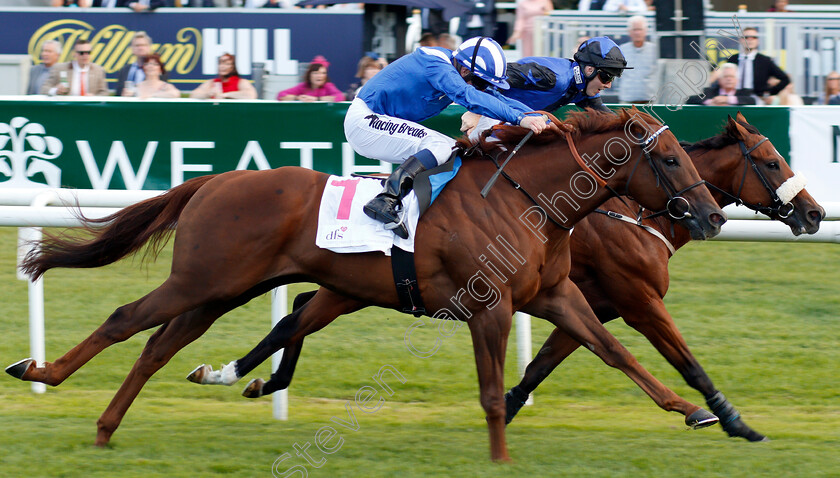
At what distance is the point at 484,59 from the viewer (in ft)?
15.2

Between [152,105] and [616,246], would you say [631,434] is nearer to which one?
[616,246]

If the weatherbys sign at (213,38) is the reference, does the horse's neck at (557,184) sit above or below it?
below

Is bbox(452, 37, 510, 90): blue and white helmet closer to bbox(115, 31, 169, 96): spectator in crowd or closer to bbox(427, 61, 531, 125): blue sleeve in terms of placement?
bbox(427, 61, 531, 125): blue sleeve

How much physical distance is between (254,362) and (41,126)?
10.6 ft

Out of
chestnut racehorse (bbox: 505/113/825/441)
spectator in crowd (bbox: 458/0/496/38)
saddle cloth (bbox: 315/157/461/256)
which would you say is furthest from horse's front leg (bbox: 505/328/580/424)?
spectator in crowd (bbox: 458/0/496/38)

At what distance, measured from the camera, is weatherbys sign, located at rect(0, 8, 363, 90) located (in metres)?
11.0

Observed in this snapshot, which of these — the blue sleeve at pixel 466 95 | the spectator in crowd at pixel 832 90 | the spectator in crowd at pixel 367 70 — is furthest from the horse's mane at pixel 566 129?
the spectator in crowd at pixel 832 90

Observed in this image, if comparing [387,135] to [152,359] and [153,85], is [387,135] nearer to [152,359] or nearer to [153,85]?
[152,359]

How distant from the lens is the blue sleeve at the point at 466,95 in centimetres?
448

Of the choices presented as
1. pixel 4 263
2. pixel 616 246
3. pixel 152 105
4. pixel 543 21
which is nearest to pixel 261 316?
pixel 152 105

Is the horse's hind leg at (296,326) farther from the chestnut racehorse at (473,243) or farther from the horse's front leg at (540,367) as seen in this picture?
the horse's front leg at (540,367)

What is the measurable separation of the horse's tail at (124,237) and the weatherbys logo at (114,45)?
637cm

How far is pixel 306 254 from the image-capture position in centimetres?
461

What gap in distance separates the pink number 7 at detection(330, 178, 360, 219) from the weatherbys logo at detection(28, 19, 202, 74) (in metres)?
6.88
